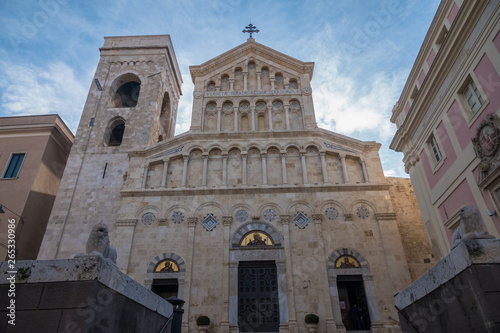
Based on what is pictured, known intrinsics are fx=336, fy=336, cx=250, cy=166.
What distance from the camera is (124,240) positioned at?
18094 millimetres

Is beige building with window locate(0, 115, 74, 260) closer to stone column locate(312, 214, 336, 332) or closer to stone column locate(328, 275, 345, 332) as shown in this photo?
stone column locate(312, 214, 336, 332)

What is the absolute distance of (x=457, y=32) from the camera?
12.4 m

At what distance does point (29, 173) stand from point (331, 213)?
18579 millimetres

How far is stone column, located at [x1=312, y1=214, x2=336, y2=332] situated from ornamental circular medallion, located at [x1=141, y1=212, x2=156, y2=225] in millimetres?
8929

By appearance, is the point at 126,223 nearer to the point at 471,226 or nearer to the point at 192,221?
the point at 192,221

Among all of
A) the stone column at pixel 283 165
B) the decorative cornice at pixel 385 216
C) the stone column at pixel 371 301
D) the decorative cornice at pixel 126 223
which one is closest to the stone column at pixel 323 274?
the stone column at pixel 371 301

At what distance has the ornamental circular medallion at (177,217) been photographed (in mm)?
18641

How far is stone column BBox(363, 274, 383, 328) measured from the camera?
15.6 m

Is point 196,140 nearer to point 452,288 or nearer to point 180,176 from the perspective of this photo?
point 180,176

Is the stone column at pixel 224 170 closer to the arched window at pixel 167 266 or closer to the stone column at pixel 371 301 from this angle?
the arched window at pixel 167 266

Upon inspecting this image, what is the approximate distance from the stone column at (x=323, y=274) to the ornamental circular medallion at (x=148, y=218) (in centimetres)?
893

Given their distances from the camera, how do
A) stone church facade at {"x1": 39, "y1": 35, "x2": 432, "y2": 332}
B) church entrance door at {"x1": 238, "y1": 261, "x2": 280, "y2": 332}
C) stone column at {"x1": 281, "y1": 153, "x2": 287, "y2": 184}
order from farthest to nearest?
1. stone column at {"x1": 281, "y1": 153, "x2": 287, "y2": 184}
2. stone church facade at {"x1": 39, "y1": 35, "x2": 432, "y2": 332}
3. church entrance door at {"x1": 238, "y1": 261, "x2": 280, "y2": 332}

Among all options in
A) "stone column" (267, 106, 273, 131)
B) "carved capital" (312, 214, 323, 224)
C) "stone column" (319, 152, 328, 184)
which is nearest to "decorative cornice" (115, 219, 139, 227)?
"carved capital" (312, 214, 323, 224)

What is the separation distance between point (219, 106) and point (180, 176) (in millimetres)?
6058
